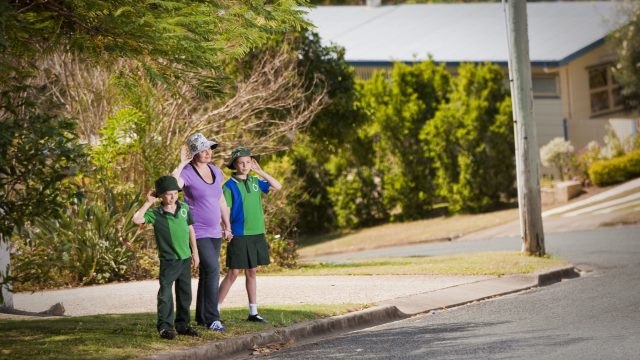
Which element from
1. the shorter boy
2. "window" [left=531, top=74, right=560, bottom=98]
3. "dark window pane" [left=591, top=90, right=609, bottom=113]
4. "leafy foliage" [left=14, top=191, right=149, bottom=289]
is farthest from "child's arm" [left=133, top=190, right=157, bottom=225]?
"dark window pane" [left=591, top=90, right=609, bottom=113]

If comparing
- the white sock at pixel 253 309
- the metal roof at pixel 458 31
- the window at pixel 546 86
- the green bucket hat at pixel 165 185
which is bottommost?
the white sock at pixel 253 309

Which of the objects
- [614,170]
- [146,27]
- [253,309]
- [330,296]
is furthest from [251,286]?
[614,170]

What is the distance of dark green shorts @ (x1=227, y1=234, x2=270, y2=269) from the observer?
11.3 metres

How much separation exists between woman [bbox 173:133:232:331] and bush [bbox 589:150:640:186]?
19910 mm

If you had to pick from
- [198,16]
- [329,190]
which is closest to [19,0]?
[198,16]

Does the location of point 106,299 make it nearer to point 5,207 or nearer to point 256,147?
point 5,207

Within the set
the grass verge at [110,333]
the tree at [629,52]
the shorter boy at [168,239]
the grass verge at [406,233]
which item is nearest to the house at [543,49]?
the tree at [629,52]

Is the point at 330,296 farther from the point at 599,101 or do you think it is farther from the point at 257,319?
the point at 599,101

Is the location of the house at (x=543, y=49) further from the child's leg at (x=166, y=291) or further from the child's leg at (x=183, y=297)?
the child's leg at (x=166, y=291)

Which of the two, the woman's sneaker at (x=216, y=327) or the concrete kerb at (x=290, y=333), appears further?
the woman's sneaker at (x=216, y=327)

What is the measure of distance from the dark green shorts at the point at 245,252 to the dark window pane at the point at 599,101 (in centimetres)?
2563

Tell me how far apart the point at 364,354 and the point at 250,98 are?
9913 mm

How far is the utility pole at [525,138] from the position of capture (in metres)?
17.4

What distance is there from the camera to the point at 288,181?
22.3 m
